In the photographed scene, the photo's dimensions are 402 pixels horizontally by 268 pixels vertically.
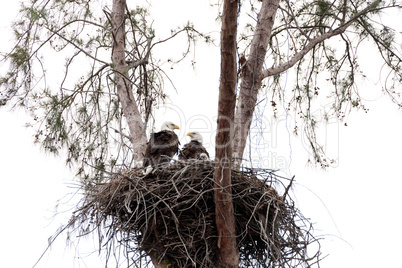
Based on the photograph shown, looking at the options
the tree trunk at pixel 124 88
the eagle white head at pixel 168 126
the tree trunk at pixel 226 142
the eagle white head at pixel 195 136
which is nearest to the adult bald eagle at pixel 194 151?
the eagle white head at pixel 195 136

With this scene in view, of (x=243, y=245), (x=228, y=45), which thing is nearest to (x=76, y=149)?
(x=243, y=245)

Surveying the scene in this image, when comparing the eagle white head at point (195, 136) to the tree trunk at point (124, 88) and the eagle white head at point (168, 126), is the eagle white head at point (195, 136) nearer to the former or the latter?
the eagle white head at point (168, 126)

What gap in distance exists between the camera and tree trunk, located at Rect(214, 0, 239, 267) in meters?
3.67

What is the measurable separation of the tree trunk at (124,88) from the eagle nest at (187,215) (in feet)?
2.94

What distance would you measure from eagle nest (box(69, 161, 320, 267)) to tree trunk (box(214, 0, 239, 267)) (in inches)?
4.1

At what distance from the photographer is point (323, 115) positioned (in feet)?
20.4

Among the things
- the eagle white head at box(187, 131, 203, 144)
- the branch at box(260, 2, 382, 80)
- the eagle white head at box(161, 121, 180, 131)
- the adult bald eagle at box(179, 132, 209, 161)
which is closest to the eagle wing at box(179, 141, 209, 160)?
the adult bald eagle at box(179, 132, 209, 161)

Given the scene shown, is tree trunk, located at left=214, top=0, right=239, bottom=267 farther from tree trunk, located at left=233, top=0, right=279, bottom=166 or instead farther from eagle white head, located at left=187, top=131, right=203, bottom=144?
eagle white head, located at left=187, top=131, right=203, bottom=144

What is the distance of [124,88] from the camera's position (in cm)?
549

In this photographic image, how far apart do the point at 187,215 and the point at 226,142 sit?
29.9 inches

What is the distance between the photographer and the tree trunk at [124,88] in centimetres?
524

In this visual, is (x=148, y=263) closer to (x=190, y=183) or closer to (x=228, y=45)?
(x=190, y=183)

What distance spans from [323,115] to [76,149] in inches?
116

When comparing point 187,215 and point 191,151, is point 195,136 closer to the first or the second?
point 191,151
